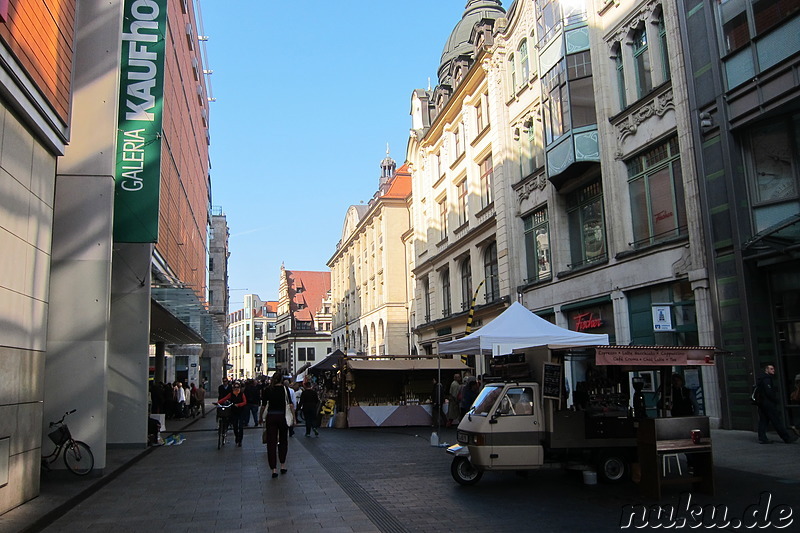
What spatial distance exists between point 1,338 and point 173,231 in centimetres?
1756

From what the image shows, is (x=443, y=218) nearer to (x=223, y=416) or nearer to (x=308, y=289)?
(x=223, y=416)

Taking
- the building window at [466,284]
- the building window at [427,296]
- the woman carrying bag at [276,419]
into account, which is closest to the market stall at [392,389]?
the building window at [466,284]

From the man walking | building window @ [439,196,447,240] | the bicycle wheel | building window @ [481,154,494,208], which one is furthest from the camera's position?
building window @ [439,196,447,240]

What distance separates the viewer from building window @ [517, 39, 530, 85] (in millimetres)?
27250

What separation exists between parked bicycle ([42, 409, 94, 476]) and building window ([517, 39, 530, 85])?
2127 centimetres

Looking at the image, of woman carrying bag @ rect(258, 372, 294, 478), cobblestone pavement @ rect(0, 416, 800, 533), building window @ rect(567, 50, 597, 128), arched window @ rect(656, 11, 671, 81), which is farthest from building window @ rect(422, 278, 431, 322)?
woman carrying bag @ rect(258, 372, 294, 478)

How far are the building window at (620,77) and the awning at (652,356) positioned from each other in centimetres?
1244

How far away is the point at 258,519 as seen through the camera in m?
8.46

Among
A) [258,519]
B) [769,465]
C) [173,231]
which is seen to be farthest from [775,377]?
[173,231]

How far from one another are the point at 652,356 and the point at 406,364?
15579mm

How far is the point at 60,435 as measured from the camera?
11.5 meters

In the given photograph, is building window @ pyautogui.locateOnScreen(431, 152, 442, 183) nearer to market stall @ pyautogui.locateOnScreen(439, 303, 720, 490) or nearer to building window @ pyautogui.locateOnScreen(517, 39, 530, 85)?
building window @ pyautogui.locateOnScreen(517, 39, 530, 85)

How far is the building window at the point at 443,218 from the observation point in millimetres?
39250

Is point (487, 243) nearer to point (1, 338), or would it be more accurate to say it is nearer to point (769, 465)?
point (769, 465)
